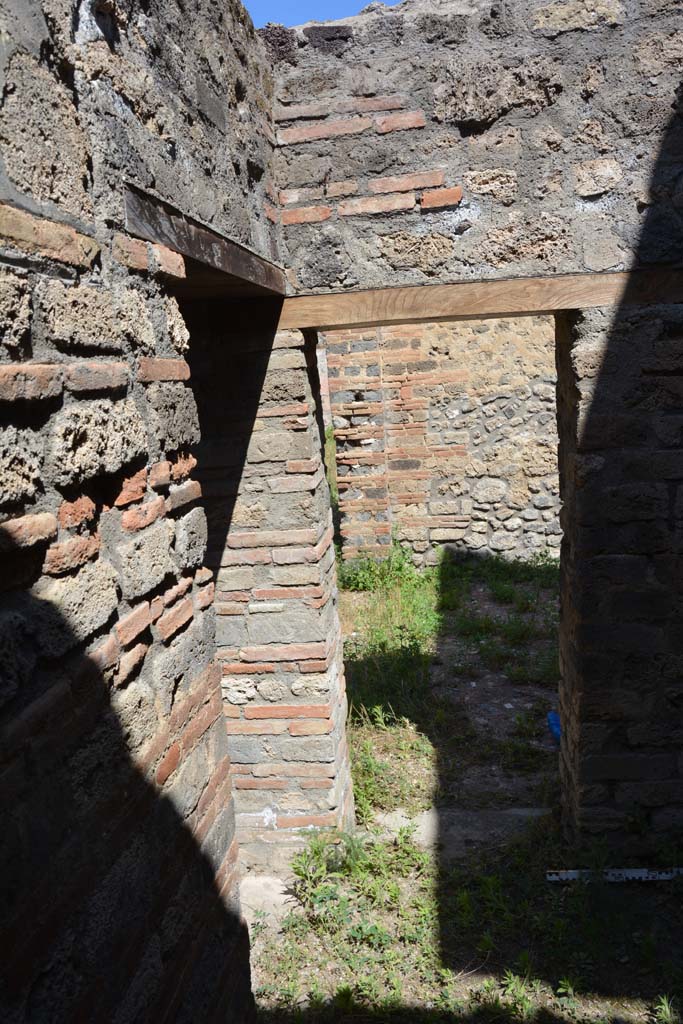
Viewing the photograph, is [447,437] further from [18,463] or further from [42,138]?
[18,463]

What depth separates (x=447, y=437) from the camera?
7.56 metres

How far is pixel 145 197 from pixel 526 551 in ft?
21.4

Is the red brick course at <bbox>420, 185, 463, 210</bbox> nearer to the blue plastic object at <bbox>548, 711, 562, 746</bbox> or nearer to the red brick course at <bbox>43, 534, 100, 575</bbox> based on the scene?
the red brick course at <bbox>43, 534, 100, 575</bbox>

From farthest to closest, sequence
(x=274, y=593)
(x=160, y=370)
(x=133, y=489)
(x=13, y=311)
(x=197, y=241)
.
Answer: (x=274, y=593), (x=197, y=241), (x=160, y=370), (x=133, y=489), (x=13, y=311)

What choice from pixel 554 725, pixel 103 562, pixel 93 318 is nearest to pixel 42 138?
pixel 93 318

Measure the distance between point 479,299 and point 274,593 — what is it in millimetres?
1614

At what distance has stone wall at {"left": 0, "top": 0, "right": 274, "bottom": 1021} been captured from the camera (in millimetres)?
1266

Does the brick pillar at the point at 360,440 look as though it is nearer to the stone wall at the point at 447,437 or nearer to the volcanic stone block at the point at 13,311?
the stone wall at the point at 447,437

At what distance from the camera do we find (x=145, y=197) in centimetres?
180

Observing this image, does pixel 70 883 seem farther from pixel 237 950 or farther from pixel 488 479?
pixel 488 479

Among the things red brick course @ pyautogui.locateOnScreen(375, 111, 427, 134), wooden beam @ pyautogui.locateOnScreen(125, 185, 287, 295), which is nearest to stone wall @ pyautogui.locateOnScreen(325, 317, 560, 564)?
red brick course @ pyautogui.locateOnScreen(375, 111, 427, 134)

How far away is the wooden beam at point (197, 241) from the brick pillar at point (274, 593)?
1.59 feet

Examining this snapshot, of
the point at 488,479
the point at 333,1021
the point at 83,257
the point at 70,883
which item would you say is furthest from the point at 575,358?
the point at 488,479

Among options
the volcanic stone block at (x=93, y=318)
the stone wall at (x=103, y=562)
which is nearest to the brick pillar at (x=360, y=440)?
the stone wall at (x=103, y=562)
